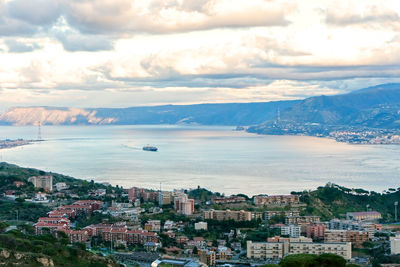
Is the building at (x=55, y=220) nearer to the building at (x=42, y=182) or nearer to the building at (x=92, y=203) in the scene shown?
the building at (x=92, y=203)

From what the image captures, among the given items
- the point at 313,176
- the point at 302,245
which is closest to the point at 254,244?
the point at 302,245

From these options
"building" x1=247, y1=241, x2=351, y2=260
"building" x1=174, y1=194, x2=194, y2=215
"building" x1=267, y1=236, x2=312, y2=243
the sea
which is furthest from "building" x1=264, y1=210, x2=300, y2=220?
the sea

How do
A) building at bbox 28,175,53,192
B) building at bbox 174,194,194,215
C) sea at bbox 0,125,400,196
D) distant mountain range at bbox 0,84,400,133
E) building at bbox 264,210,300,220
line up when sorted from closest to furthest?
1. building at bbox 264,210,300,220
2. building at bbox 174,194,194,215
3. building at bbox 28,175,53,192
4. sea at bbox 0,125,400,196
5. distant mountain range at bbox 0,84,400,133

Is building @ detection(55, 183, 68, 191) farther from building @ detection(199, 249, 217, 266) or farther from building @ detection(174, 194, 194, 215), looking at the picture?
building @ detection(199, 249, 217, 266)

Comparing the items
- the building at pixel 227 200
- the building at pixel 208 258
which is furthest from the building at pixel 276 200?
the building at pixel 208 258

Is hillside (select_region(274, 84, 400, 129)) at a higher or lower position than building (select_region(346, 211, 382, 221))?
higher

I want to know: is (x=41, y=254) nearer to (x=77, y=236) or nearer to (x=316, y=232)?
(x=77, y=236)
